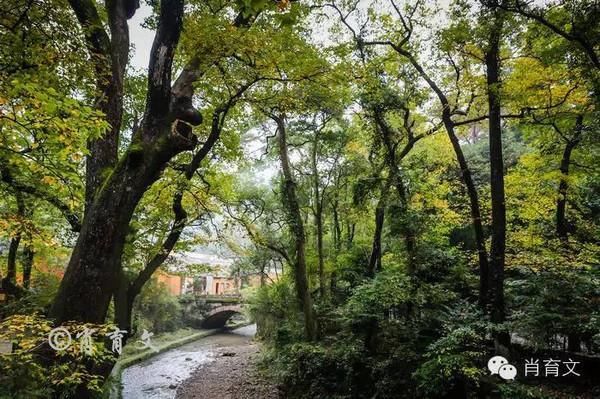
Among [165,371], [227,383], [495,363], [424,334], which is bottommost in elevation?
[165,371]

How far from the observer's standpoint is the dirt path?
12.3m

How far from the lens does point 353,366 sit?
938 cm

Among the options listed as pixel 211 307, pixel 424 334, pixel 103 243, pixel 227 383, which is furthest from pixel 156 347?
pixel 103 243

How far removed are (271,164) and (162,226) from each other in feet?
27.1

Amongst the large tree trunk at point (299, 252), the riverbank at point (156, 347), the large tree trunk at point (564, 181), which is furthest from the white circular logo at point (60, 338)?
the large tree trunk at point (564, 181)

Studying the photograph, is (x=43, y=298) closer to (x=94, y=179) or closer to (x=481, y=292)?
(x=94, y=179)

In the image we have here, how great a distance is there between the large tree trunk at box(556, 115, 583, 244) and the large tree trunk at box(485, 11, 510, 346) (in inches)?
87.1

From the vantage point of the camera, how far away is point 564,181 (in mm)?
9180

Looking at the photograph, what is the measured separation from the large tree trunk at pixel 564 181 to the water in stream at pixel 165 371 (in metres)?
14.8

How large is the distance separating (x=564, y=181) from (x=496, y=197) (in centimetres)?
300

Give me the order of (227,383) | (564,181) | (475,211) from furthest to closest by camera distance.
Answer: (227,383) < (564,181) < (475,211)

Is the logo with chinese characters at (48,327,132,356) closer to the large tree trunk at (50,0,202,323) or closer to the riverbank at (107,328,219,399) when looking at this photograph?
the large tree trunk at (50,0,202,323)

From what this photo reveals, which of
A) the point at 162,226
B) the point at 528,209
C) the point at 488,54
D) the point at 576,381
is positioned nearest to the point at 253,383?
the point at 162,226

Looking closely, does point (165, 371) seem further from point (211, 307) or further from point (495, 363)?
point (495, 363)
